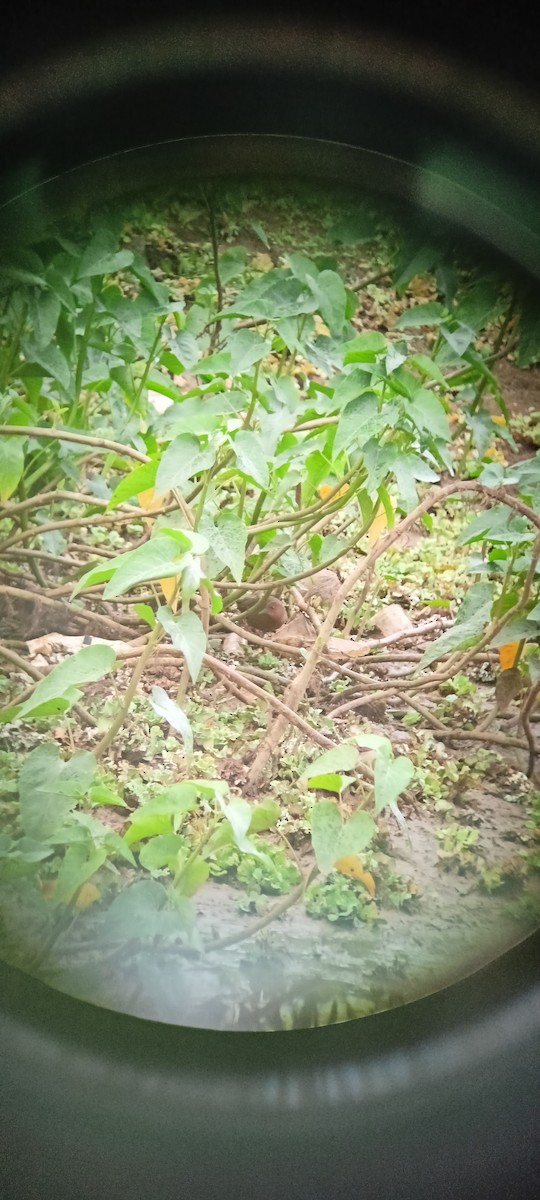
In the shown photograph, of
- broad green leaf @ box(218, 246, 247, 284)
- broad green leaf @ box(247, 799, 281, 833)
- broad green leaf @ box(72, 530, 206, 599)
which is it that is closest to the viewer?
broad green leaf @ box(72, 530, 206, 599)

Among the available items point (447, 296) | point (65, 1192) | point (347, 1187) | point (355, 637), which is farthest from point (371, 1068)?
point (447, 296)

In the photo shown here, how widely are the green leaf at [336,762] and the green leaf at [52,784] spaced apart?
0.55ft

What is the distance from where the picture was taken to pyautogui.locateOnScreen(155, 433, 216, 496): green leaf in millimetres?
563

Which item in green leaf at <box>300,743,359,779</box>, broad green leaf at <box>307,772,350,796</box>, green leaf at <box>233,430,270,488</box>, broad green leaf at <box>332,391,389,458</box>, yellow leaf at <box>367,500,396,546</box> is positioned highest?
broad green leaf at <box>332,391,389,458</box>

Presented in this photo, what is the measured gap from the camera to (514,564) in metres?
0.73

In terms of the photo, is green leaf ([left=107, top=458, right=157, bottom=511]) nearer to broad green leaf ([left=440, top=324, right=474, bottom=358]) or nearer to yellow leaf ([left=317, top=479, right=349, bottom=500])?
yellow leaf ([left=317, top=479, right=349, bottom=500])

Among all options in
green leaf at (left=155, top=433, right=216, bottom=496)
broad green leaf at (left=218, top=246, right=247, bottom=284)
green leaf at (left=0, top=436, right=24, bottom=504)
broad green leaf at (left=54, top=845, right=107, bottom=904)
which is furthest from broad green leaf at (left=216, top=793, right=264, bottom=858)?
broad green leaf at (left=218, top=246, right=247, bottom=284)

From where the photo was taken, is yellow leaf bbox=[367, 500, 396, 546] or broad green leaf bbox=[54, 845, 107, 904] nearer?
broad green leaf bbox=[54, 845, 107, 904]

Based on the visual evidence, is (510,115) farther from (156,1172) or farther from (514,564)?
(156,1172)

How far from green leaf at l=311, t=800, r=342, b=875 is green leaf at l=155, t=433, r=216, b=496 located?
0.27m

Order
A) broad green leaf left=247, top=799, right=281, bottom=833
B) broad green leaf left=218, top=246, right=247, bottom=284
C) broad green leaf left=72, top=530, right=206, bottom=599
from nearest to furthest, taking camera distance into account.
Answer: broad green leaf left=72, top=530, right=206, bottom=599 → broad green leaf left=247, top=799, right=281, bottom=833 → broad green leaf left=218, top=246, right=247, bottom=284

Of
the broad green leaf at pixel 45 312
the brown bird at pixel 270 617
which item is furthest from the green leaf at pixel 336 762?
the broad green leaf at pixel 45 312

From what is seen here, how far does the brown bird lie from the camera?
30.5 inches

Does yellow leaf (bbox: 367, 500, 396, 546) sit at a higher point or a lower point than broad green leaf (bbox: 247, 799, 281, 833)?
higher
